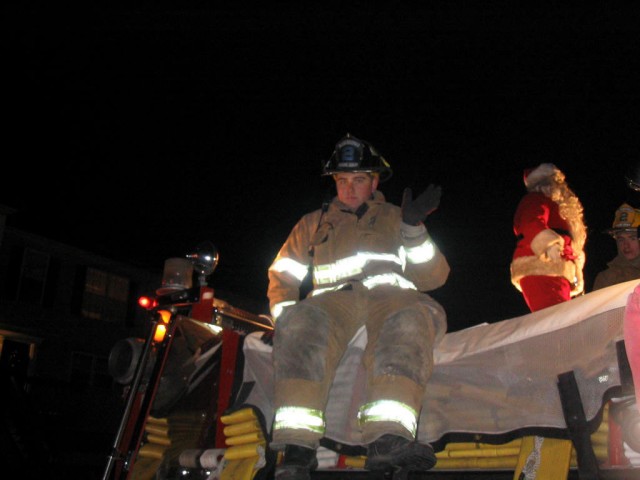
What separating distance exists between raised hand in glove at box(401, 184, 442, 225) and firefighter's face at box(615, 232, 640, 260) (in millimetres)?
2983

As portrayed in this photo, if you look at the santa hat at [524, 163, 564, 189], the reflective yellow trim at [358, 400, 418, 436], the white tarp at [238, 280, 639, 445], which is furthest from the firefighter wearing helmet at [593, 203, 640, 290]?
the reflective yellow trim at [358, 400, 418, 436]

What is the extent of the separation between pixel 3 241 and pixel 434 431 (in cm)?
2213

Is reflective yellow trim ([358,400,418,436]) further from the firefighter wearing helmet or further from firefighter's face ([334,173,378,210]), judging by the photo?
the firefighter wearing helmet

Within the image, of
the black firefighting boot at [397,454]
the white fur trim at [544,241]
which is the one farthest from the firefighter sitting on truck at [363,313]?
the white fur trim at [544,241]

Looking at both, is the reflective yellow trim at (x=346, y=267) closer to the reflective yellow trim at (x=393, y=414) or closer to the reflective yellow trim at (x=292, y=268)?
the reflective yellow trim at (x=292, y=268)

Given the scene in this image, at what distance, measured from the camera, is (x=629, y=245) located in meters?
5.89

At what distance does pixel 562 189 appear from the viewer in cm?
557

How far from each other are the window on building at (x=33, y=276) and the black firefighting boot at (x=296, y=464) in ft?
72.3

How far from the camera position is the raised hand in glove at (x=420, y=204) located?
11.8ft

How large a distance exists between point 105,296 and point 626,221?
76.1ft

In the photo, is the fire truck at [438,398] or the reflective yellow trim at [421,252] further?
the reflective yellow trim at [421,252]

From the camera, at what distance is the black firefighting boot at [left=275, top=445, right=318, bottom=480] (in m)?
3.03

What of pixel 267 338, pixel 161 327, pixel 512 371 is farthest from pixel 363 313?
pixel 161 327

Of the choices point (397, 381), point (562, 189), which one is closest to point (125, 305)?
point (562, 189)
